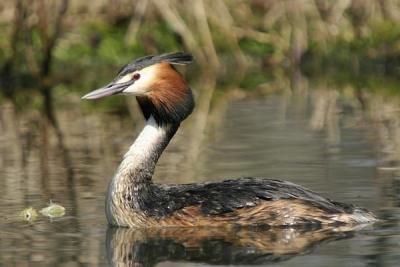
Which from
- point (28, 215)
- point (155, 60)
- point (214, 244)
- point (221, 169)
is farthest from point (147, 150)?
point (221, 169)

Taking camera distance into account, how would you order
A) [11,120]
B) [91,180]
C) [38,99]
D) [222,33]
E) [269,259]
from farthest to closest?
[222,33] < [38,99] < [11,120] < [91,180] < [269,259]

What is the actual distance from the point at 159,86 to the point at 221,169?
277cm

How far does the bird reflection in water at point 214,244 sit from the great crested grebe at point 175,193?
96 millimetres

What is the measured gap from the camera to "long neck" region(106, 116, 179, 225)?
36.6 feet

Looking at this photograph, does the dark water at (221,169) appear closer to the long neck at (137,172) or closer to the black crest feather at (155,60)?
the long neck at (137,172)

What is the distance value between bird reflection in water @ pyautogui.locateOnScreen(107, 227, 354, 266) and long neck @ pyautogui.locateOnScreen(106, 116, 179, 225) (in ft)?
0.69

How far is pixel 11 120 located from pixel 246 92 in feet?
15.8

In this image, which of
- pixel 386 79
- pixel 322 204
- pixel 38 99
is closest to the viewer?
pixel 322 204

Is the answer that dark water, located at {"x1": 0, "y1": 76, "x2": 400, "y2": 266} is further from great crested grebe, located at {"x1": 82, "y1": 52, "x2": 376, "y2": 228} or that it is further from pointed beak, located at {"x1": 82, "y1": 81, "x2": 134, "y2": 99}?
pointed beak, located at {"x1": 82, "y1": 81, "x2": 134, "y2": 99}

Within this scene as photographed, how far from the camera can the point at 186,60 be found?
1144 centimetres

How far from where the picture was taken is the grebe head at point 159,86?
37.3 ft

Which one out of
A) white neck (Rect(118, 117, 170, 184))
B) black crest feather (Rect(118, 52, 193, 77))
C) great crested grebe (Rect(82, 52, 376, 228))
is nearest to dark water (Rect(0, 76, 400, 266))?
great crested grebe (Rect(82, 52, 376, 228))

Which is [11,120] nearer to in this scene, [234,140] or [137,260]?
[234,140]

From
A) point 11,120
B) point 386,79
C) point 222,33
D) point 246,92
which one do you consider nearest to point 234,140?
point 11,120
